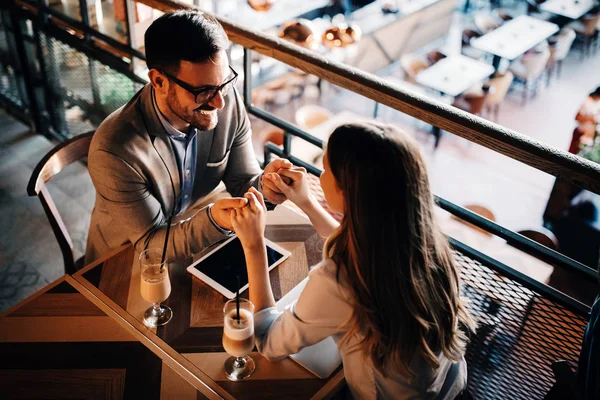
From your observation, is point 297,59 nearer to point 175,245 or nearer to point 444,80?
point 175,245

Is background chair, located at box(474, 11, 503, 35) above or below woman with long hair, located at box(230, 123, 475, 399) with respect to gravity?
below

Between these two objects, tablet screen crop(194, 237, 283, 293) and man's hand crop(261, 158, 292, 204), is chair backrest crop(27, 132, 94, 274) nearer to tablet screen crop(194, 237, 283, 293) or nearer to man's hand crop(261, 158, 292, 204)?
tablet screen crop(194, 237, 283, 293)

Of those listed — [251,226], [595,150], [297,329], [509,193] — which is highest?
[251,226]

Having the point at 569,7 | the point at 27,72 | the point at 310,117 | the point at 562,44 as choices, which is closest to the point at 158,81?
the point at 27,72

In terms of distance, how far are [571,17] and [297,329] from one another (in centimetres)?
950

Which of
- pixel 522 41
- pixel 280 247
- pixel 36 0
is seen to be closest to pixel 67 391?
pixel 280 247

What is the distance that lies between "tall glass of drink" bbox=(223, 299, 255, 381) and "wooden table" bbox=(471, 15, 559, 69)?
7.44m

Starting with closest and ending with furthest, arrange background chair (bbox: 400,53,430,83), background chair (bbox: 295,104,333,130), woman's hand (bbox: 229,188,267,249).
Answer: woman's hand (bbox: 229,188,267,249), background chair (bbox: 295,104,333,130), background chair (bbox: 400,53,430,83)

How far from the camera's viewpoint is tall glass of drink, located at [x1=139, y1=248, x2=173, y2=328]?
5.55ft

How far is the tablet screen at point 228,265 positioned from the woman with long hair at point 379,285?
0.24m

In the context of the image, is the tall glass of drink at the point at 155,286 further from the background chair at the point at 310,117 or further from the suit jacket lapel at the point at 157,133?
the background chair at the point at 310,117

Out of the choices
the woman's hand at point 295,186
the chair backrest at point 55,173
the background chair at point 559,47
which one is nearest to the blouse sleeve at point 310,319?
the woman's hand at point 295,186

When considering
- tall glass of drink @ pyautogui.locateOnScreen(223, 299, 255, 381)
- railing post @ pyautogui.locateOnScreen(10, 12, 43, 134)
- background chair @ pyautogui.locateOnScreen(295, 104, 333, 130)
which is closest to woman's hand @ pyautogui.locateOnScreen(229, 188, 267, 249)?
tall glass of drink @ pyautogui.locateOnScreen(223, 299, 255, 381)

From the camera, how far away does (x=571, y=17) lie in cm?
935
